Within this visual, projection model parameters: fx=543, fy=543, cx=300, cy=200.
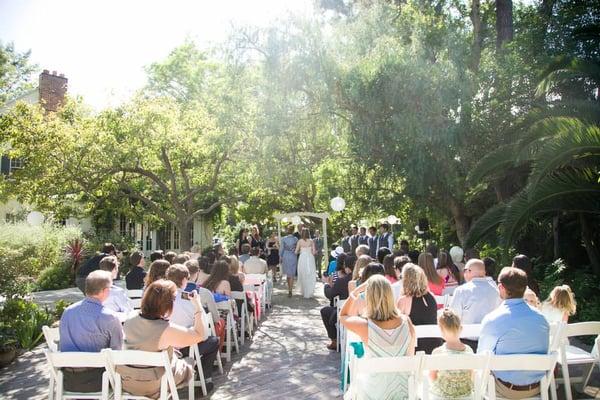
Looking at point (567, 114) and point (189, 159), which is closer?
point (567, 114)

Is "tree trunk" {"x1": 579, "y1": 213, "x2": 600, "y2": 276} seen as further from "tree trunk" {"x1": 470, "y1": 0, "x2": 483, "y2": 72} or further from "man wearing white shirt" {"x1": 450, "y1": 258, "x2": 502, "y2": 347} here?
"man wearing white shirt" {"x1": 450, "y1": 258, "x2": 502, "y2": 347}

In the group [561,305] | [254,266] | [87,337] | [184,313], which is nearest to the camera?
[87,337]

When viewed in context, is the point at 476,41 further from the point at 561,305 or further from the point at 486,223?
the point at 561,305

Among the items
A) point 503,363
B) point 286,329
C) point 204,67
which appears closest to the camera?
point 503,363

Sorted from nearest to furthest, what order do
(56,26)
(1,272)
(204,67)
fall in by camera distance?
(56,26)
(1,272)
(204,67)

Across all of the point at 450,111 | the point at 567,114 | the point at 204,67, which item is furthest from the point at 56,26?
the point at 204,67

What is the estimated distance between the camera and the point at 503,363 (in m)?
3.70

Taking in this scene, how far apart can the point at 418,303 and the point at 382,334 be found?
1224 millimetres

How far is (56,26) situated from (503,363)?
27.5ft

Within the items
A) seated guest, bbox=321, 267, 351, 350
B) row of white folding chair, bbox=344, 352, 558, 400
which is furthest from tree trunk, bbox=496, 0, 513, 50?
row of white folding chair, bbox=344, 352, 558, 400

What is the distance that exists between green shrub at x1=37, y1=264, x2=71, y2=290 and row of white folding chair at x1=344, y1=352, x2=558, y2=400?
14707mm

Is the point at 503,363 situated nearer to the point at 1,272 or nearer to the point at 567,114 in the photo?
the point at 567,114

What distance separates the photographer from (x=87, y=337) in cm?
426

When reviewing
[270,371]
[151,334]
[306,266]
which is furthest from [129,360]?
[306,266]
